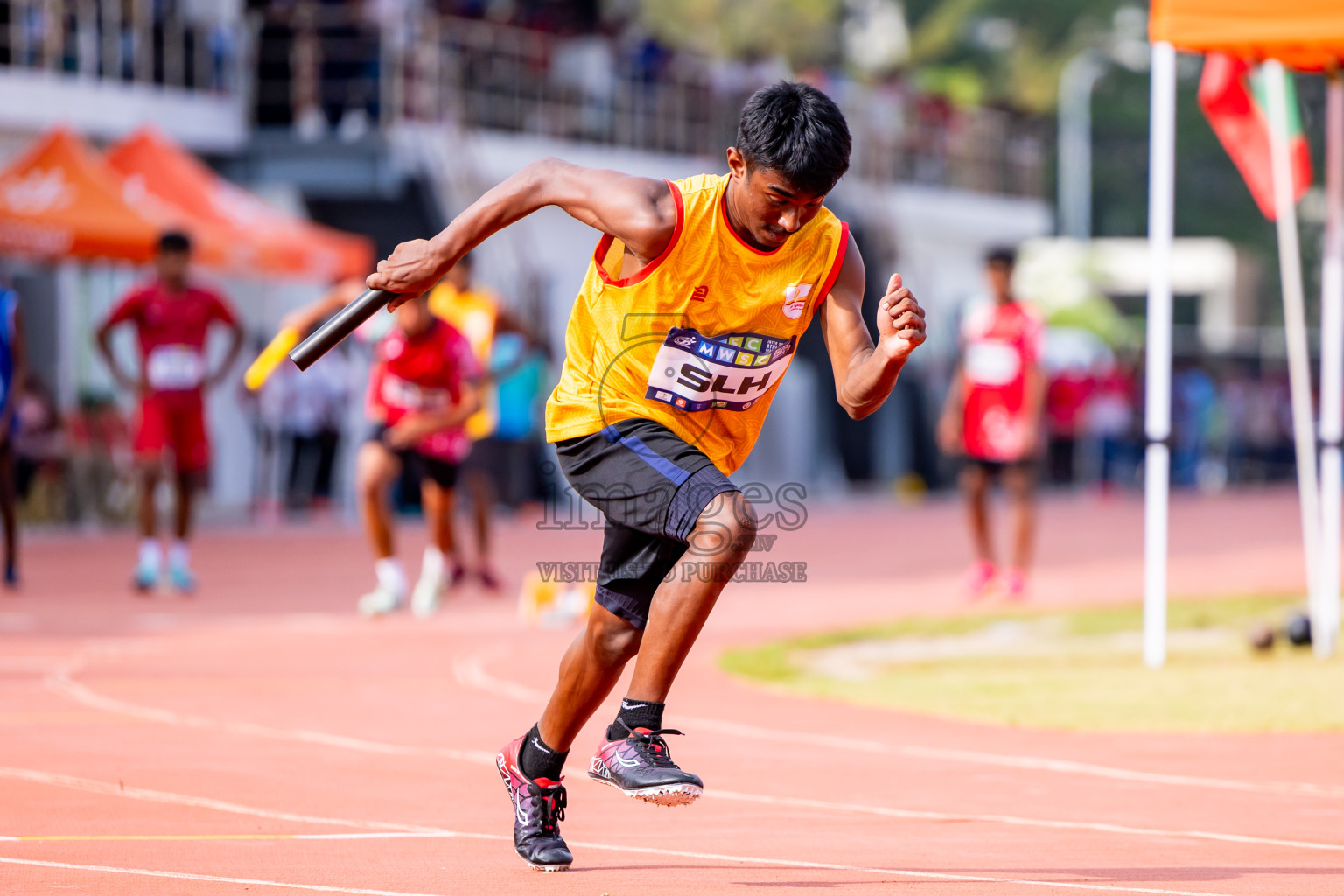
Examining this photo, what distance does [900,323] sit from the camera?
4691 mm

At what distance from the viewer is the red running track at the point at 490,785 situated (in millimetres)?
4973

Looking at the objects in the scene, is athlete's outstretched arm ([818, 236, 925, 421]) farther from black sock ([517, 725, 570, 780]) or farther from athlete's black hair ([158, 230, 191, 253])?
athlete's black hair ([158, 230, 191, 253])

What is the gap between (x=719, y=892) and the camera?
4723 millimetres

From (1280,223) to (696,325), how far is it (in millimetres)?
6679

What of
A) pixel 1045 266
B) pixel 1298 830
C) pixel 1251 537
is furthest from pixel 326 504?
pixel 1045 266

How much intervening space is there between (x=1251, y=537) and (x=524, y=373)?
8751 mm

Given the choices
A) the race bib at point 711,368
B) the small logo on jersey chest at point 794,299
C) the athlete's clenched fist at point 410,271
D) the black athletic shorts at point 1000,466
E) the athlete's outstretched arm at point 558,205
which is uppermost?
the athlete's outstretched arm at point 558,205

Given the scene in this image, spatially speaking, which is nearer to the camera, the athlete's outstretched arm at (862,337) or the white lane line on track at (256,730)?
the athlete's outstretched arm at (862,337)

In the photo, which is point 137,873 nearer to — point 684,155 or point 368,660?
point 368,660

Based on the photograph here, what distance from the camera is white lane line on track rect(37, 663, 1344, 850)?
5.61 metres

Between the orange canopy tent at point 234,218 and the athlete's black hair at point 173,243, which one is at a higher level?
the orange canopy tent at point 234,218

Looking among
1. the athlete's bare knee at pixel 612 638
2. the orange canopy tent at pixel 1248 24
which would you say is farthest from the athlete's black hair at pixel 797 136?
the orange canopy tent at pixel 1248 24

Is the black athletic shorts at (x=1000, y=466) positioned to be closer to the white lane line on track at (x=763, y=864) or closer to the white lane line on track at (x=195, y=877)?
the white lane line on track at (x=763, y=864)

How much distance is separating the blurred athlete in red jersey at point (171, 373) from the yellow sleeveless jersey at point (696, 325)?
8.09 metres
